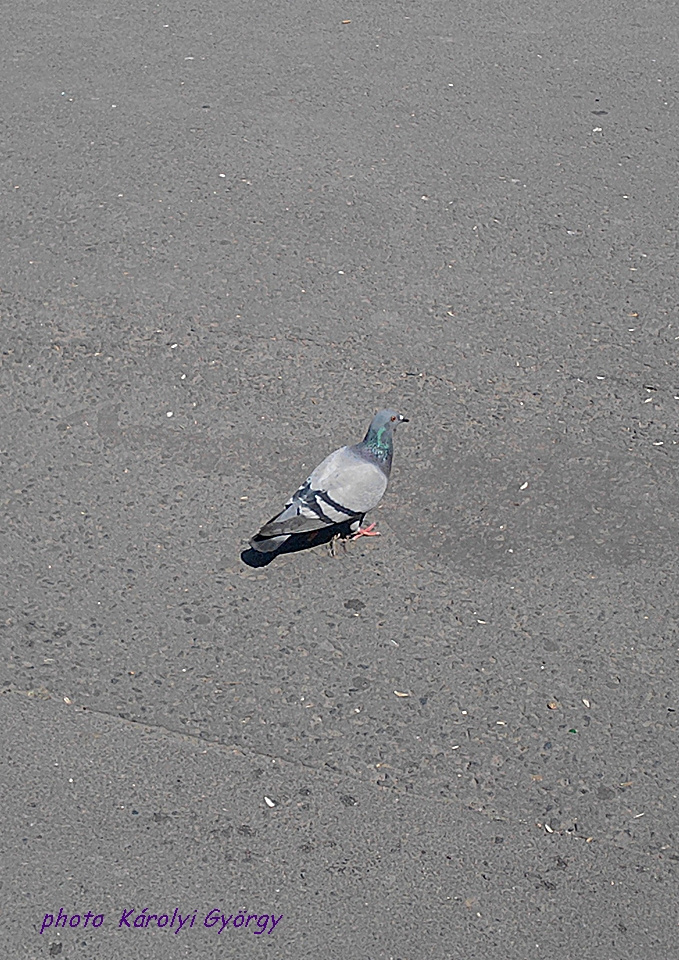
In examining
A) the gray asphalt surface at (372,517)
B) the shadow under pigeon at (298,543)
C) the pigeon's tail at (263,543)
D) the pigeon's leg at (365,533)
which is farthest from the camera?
the pigeon's leg at (365,533)

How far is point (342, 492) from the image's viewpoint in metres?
4.44

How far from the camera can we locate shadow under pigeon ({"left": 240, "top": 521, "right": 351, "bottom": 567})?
4.57 meters

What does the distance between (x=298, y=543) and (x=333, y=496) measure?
13.7 inches

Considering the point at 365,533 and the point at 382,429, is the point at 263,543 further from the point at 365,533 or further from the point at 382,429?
the point at 382,429

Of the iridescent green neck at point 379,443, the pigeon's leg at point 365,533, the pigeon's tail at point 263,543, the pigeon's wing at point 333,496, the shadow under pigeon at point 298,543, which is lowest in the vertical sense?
the shadow under pigeon at point 298,543

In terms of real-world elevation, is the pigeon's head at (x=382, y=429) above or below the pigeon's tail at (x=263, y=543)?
above

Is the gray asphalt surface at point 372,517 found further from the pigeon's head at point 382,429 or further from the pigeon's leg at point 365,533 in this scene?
the pigeon's head at point 382,429

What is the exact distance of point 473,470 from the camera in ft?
16.3

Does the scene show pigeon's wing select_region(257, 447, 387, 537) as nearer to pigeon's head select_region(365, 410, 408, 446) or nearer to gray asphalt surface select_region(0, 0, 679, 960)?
pigeon's head select_region(365, 410, 408, 446)

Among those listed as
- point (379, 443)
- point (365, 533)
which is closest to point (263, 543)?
point (365, 533)

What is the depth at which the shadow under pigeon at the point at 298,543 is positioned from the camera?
4566 millimetres

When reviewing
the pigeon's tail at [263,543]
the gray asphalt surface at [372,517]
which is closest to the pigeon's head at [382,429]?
the gray asphalt surface at [372,517]

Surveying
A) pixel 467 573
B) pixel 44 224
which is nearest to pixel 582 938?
pixel 467 573

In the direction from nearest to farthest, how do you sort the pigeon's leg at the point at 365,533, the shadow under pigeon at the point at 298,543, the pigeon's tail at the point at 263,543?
the pigeon's tail at the point at 263,543 → the shadow under pigeon at the point at 298,543 → the pigeon's leg at the point at 365,533
